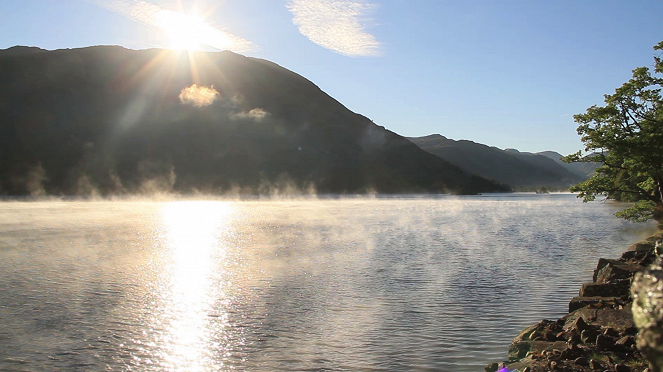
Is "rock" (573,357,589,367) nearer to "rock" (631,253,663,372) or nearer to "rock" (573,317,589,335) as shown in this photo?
"rock" (573,317,589,335)

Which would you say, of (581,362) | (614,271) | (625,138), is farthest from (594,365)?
(625,138)

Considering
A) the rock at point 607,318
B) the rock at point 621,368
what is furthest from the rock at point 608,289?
the rock at point 621,368

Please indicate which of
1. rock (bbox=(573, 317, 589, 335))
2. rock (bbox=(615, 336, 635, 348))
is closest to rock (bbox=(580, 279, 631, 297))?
rock (bbox=(573, 317, 589, 335))

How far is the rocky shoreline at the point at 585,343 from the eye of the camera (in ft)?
30.5

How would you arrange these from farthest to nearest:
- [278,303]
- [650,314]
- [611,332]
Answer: [278,303] → [611,332] → [650,314]

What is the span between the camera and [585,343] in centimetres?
1058

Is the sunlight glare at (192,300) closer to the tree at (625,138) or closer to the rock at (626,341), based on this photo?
the rock at (626,341)

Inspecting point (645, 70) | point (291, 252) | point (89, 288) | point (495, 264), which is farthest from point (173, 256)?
point (645, 70)

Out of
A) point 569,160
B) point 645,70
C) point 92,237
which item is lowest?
point 92,237

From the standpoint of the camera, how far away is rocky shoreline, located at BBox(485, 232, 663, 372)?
366 inches

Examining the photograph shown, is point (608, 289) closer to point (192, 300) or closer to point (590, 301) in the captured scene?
point (590, 301)

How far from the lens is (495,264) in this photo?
1049 inches

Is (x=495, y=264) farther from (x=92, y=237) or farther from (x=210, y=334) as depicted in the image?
(x=92, y=237)

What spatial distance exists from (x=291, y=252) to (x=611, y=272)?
18878 millimetres
